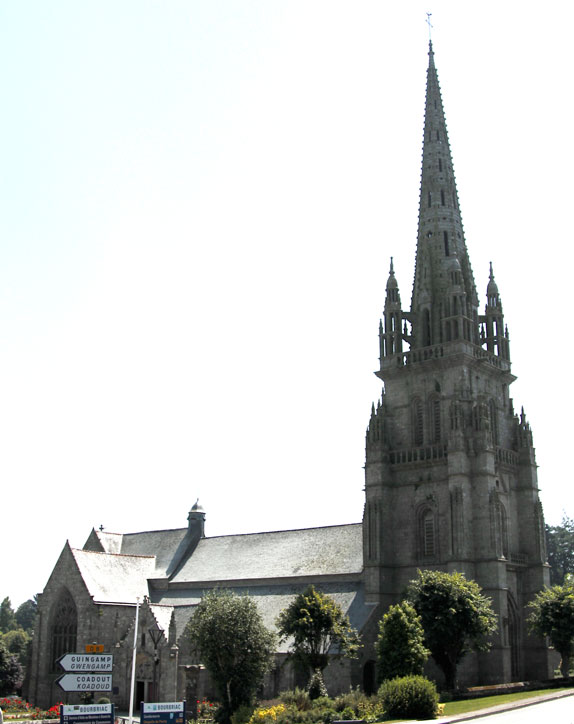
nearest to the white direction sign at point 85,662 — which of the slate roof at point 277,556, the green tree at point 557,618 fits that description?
the green tree at point 557,618

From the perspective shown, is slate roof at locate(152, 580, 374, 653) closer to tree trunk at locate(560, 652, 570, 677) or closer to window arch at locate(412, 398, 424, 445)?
window arch at locate(412, 398, 424, 445)

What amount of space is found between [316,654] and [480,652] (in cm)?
1224

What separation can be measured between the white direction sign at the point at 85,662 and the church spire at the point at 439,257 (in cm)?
4207

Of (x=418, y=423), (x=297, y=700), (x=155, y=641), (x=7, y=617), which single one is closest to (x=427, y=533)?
(x=418, y=423)

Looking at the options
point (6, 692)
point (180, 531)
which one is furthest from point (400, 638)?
point (6, 692)

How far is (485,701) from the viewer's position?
1789 inches

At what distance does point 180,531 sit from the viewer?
80.4 metres

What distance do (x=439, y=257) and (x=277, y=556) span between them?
27.8 m

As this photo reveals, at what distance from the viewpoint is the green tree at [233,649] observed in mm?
49969

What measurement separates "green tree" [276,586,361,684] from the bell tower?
7.49 meters

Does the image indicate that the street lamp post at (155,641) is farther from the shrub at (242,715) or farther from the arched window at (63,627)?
the shrub at (242,715)

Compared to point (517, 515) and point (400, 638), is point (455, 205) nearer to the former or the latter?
point (517, 515)

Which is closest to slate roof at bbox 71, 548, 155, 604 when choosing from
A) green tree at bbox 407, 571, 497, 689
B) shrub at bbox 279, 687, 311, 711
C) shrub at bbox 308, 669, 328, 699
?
shrub at bbox 308, 669, 328, 699

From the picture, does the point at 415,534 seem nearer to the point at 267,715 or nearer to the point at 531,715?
the point at 267,715
